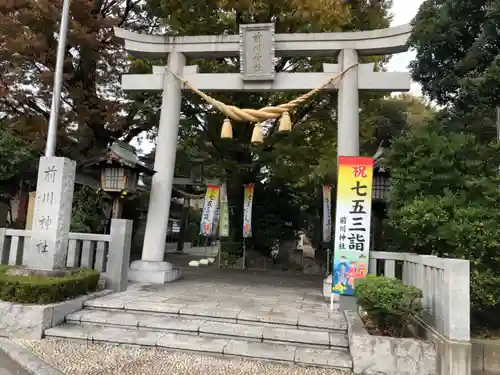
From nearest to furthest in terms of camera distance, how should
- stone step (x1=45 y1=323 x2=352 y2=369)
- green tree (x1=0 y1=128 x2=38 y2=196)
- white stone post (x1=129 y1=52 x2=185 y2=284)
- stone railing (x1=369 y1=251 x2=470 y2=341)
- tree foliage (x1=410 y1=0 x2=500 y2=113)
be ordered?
1. stone railing (x1=369 y1=251 x2=470 y2=341)
2. stone step (x1=45 y1=323 x2=352 y2=369)
3. tree foliage (x1=410 y1=0 x2=500 y2=113)
4. white stone post (x1=129 y1=52 x2=185 y2=284)
5. green tree (x1=0 y1=128 x2=38 y2=196)

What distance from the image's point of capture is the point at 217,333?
5.60 meters

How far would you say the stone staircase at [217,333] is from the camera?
514 cm

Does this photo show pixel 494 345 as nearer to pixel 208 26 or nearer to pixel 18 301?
pixel 18 301

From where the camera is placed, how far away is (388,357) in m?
4.75

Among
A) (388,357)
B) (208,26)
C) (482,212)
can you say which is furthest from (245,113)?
(388,357)

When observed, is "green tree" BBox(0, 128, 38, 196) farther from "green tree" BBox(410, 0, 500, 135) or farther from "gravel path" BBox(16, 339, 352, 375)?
"green tree" BBox(410, 0, 500, 135)

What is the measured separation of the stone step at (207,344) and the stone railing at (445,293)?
1.28 meters

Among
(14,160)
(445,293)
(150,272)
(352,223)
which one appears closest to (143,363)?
(445,293)

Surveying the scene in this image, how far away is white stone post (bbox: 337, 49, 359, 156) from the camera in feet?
28.3

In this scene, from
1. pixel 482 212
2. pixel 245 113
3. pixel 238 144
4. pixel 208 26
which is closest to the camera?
pixel 482 212

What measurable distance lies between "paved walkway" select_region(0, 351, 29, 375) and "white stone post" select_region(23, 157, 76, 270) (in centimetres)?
172

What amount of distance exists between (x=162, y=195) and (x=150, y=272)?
6.19 feet

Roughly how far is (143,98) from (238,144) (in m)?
3.80

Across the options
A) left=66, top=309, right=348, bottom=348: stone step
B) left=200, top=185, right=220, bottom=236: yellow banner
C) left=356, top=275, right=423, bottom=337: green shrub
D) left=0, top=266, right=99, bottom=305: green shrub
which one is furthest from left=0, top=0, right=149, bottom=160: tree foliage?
left=356, top=275, right=423, bottom=337: green shrub
